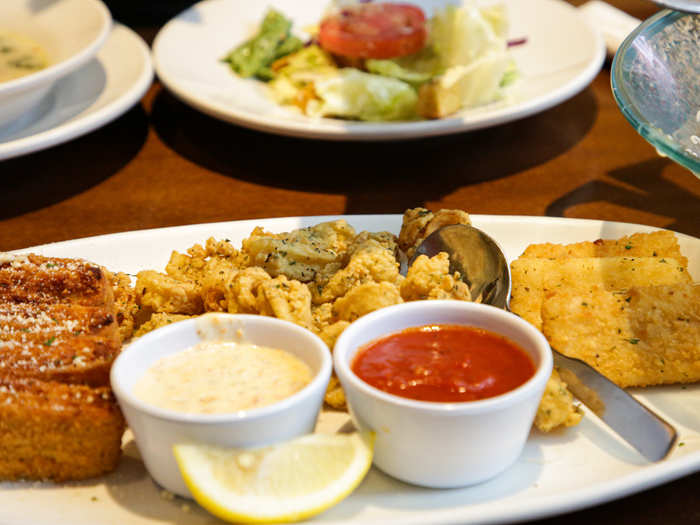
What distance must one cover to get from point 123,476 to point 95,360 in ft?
0.99

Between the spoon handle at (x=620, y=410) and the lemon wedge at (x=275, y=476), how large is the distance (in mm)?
640

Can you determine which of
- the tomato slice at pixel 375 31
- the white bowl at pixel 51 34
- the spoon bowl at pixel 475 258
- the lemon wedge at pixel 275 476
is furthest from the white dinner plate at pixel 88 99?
the lemon wedge at pixel 275 476

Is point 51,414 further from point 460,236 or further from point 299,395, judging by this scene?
point 460,236

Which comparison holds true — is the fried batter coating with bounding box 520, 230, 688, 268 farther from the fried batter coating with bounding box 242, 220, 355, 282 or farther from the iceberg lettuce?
the iceberg lettuce

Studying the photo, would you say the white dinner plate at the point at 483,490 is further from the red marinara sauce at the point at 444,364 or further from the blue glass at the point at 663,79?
the blue glass at the point at 663,79

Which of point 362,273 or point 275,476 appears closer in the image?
point 275,476

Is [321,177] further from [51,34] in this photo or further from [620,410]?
[620,410]

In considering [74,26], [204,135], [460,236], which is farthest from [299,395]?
[74,26]

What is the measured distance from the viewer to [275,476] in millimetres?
1753

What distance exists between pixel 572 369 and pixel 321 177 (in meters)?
1.97

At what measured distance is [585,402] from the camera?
6.92 ft

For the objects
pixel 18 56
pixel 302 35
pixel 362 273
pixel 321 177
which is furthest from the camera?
pixel 302 35

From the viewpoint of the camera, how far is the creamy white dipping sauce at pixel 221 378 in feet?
6.15

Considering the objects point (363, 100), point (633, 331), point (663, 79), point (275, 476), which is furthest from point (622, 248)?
point (363, 100)
